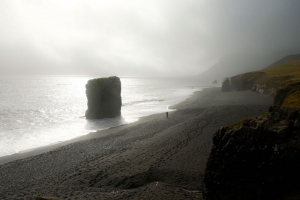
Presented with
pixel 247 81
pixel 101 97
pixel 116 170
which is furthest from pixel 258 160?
pixel 247 81

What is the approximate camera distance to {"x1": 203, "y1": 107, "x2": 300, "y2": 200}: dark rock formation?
9203mm

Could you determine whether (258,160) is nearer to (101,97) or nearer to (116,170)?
(116,170)

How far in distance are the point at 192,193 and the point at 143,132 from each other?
56.3 ft

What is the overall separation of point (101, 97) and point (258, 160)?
35820mm

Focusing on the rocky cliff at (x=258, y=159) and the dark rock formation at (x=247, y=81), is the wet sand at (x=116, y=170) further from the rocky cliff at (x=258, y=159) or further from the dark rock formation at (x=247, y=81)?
the dark rock formation at (x=247, y=81)

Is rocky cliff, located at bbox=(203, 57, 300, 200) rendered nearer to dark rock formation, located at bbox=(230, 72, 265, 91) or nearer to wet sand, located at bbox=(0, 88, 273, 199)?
wet sand, located at bbox=(0, 88, 273, 199)

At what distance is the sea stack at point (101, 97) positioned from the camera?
43000 millimetres

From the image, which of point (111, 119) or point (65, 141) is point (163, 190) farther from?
point (111, 119)

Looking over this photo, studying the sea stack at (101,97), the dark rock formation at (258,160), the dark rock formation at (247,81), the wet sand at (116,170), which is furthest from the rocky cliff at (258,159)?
the dark rock formation at (247,81)

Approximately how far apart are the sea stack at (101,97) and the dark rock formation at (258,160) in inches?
1335

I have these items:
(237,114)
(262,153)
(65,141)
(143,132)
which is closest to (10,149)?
(65,141)

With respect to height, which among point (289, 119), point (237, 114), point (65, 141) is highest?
point (289, 119)

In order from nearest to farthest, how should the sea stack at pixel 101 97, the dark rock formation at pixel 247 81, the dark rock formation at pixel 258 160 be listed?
the dark rock formation at pixel 258 160 → the sea stack at pixel 101 97 → the dark rock formation at pixel 247 81

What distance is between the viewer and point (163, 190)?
44.3 feet
